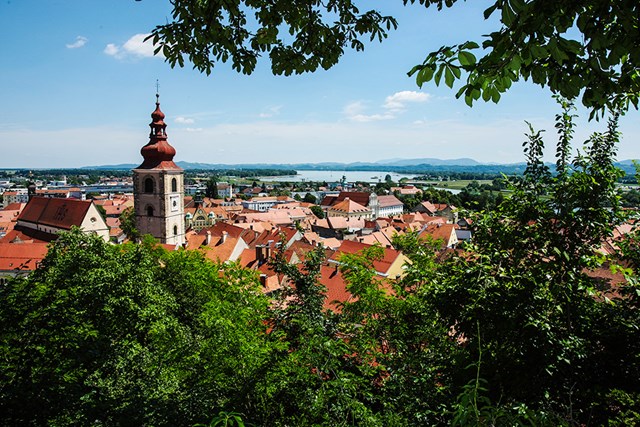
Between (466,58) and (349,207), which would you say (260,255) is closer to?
(466,58)

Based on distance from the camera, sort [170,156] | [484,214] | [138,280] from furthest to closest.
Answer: [170,156], [138,280], [484,214]

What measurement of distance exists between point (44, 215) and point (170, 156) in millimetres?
16276

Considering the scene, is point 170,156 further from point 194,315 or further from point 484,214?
point 484,214

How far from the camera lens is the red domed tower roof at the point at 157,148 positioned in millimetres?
39125

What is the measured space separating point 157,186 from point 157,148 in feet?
12.1

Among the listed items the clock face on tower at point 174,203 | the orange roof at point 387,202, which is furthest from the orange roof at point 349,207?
the clock face on tower at point 174,203

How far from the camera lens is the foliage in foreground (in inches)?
223

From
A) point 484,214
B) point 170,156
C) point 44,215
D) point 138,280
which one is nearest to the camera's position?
point 484,214

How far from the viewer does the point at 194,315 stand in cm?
1712

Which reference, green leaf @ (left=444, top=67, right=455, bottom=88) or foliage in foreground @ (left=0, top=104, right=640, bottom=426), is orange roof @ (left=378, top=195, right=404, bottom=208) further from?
green leaf @ (left=444, top=67, right=455, bottom=88)

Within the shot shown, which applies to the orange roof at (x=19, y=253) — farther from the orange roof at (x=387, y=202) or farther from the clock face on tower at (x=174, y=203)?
the orange roof at (x=387, y=202)

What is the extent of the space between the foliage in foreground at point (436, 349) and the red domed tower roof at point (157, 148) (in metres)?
31.1

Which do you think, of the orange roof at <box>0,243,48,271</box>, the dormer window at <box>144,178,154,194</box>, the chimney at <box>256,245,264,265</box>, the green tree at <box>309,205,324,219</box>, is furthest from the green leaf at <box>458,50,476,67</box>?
the green tree at <box>309,205,324,219</box>

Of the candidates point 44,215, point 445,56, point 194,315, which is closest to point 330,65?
point 445,56
